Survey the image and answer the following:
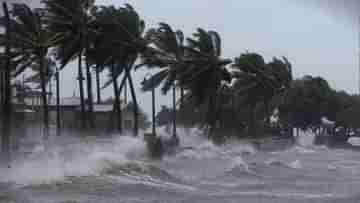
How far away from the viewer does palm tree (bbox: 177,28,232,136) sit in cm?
5247

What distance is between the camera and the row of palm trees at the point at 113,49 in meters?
41.6

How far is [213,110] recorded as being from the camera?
5775 cm

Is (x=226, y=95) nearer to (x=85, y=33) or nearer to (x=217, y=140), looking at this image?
(x=217, y=140)

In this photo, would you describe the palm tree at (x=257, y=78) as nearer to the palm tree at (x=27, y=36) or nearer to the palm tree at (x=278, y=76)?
the palm tree at (x=278, y=76)

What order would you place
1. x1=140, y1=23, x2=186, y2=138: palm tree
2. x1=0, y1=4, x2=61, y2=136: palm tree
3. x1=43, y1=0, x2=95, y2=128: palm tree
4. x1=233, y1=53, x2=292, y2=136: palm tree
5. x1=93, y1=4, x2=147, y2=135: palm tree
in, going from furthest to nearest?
x1=233, y1=53, x2=292, y2=136: palm tree
x1=140, y1=23, x2=186, y2=138: palm tree
x1=93, y1=4, x2=147, y2=135: palm tree
x1=43, y1=0, x2=95, y2=128: palm tree
x1=0, y1=4, x2=61, y2=136: palm tree

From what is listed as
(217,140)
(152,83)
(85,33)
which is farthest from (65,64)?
(217,140)

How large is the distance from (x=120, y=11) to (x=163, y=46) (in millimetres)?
5887

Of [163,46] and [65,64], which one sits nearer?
[65,64]

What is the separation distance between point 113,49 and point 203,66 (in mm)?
8334

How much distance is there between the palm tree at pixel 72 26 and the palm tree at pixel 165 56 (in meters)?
5.91

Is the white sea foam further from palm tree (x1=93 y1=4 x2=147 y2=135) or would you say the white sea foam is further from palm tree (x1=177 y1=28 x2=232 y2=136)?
palm tree (x1=177 y1=28 x2=232 y2=136)

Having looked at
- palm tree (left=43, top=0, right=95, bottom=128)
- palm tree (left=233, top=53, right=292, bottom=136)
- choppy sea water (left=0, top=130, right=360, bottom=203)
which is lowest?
choppy sea water (left=0, top=130, right=360, bottom=203)

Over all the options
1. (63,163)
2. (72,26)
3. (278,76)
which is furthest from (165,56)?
(63,163)

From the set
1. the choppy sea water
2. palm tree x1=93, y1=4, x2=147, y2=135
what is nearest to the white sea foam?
the choppy sea water
